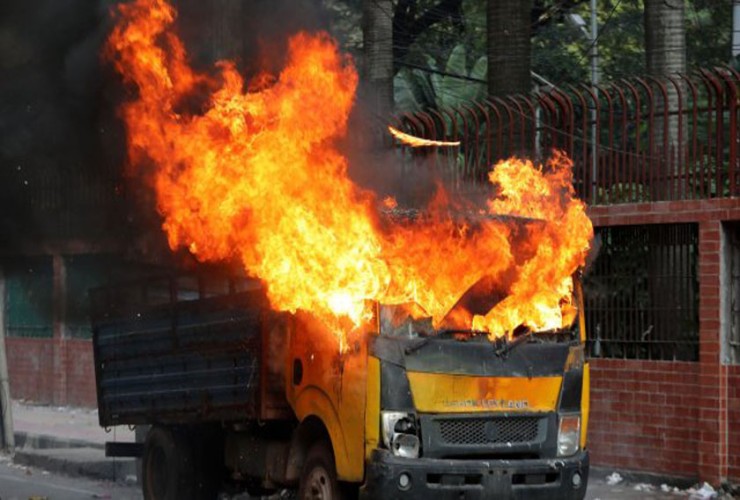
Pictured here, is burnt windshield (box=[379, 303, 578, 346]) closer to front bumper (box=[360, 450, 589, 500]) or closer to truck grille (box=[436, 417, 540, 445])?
truck grille (box=[436, 417, 540, 445])

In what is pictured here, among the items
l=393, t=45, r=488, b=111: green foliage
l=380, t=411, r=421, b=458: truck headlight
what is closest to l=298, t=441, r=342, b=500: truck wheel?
l=380, t=411, r=421, b=458: truck headlight

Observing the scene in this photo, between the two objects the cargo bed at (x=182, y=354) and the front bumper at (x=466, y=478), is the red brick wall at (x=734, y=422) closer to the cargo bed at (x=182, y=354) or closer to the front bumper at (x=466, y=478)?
the front bumper at (x=466, y=478)

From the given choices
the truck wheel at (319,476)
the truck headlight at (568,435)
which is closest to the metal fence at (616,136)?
the truck headlight at (568,435)

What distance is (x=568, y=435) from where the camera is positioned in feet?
30.3

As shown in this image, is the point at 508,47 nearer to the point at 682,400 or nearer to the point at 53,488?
the point at 682,400

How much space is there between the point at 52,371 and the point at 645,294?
12146mm

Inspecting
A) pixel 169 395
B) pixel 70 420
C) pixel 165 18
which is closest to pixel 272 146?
pixel 169 395

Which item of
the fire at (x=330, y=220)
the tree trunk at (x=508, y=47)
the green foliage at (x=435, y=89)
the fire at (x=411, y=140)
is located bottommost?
the fire at (x=330, y=220)

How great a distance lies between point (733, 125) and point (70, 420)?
11.5 m

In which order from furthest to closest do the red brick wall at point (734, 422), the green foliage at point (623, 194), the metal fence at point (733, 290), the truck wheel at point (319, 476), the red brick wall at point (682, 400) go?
the green foliage at point (623, 194), the metal fence at point (733, 290), the red brick wall at point (682, 400), the red brick wall at point (734, 422), the truck wheel at point (319, 476)

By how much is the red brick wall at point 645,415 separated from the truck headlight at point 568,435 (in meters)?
3.28

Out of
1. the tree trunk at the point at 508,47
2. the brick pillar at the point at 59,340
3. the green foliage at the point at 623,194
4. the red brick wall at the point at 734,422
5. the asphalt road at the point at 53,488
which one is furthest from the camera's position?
the brick pillar at the point at 59,340

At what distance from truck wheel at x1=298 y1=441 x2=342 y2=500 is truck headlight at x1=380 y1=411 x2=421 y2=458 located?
0.54 m

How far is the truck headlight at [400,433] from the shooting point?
8633mm
